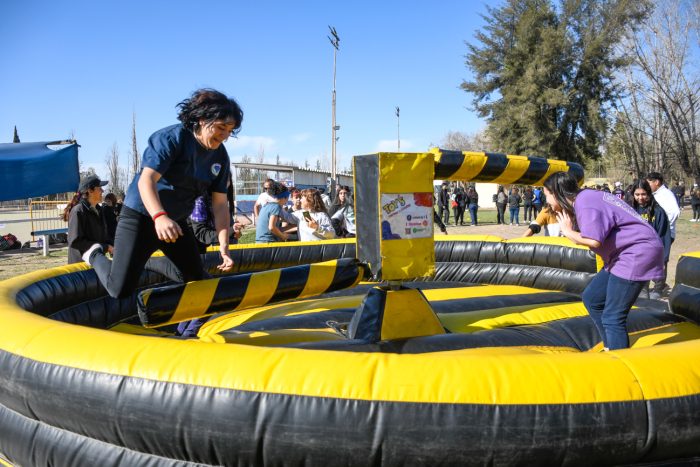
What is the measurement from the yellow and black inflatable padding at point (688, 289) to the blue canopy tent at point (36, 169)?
916 cm

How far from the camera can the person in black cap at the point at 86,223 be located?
15.3 feet

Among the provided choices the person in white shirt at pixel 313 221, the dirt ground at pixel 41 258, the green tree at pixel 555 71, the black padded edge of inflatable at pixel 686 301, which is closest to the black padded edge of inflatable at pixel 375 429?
the black padded edge of inflatable at pixel 686 301

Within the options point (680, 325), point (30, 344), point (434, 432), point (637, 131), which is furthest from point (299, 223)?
point (637, 131)

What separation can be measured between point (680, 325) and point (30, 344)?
382 centimetres

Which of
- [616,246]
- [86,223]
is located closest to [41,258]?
[86,223]

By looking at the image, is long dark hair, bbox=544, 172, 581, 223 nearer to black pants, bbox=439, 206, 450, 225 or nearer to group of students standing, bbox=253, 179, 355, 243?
group of students standing, bbox=253, 179, 355, 243

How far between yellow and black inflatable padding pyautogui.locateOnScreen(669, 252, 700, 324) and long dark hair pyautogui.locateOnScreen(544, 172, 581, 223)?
1249 millimetres

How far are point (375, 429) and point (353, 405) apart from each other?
99 millimetres

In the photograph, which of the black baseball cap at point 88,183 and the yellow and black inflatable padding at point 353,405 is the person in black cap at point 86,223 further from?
the yellow and black inflatable padding at point 353,405

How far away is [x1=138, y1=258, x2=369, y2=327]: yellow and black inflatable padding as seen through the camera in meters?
3.04

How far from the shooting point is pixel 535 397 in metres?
1.77

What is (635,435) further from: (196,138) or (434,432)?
(196,138)

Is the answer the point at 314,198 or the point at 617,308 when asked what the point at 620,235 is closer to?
the point at 617,308

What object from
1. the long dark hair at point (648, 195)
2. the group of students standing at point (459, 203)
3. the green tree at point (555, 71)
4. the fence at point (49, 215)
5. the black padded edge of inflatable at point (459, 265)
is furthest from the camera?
the green tree at point (555, 71)
